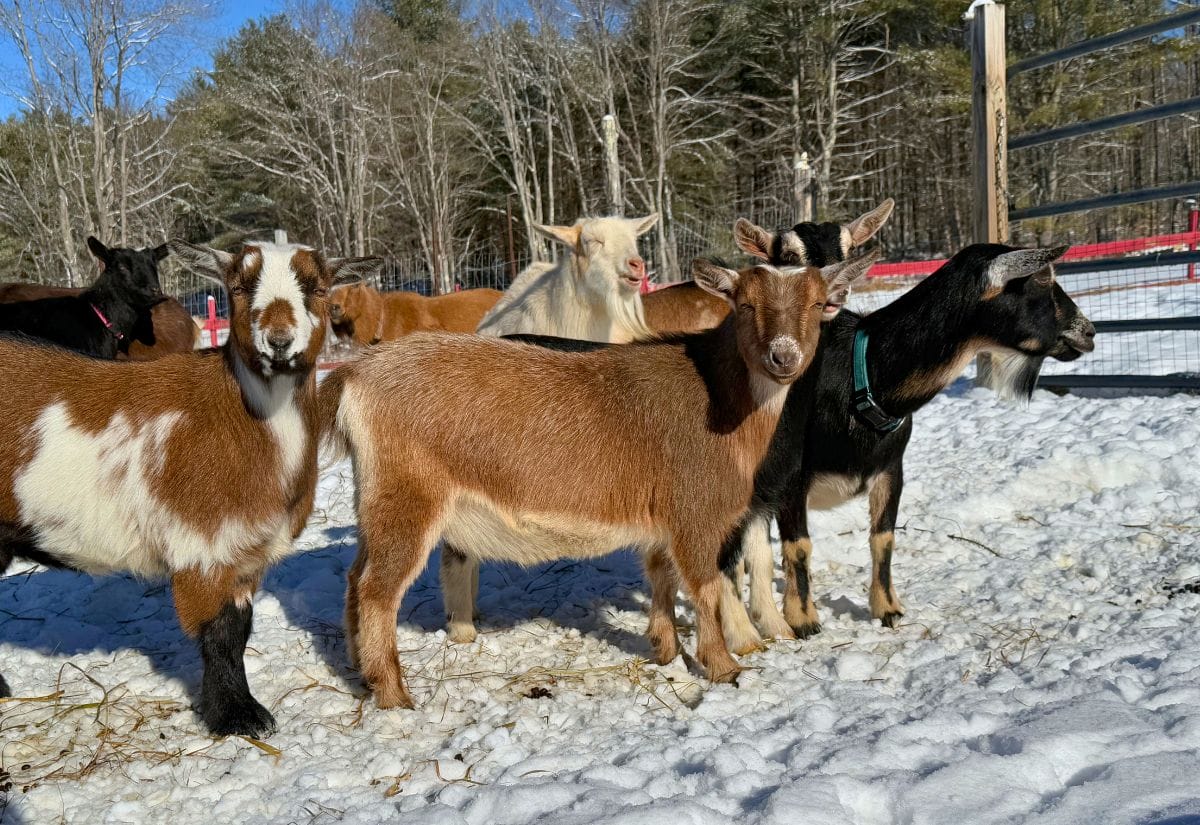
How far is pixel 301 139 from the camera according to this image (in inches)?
1136

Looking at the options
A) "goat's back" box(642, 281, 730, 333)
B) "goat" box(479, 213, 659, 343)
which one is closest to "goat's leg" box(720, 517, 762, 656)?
"goat" box(479, 213, 659, 343)

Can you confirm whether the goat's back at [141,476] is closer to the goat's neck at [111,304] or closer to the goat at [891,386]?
the goat at [891,386]

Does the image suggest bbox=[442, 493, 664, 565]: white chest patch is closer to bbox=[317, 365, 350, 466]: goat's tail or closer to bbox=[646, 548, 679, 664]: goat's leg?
bbox=[646, 548, 679, 664]: goat's leg

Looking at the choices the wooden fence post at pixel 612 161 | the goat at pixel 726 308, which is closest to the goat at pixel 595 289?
the goat at pixel 726 308

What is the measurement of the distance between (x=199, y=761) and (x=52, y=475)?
4.18 feet

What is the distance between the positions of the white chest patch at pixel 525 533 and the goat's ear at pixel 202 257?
4.51 feet

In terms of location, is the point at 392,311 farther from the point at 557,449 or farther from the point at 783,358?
the point at 783,358

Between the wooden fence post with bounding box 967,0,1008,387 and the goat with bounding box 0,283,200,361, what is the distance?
23.2ft

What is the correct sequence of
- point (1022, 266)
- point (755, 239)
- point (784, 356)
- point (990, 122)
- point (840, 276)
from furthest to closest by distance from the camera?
point (990, 122) → point (755, 239) → point (1022, 266) → point (840, 276) → point (784, 356)

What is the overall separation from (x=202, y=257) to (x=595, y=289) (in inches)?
123

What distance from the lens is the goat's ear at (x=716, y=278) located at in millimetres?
4157

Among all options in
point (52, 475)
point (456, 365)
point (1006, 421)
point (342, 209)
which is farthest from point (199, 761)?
point (342, 209)

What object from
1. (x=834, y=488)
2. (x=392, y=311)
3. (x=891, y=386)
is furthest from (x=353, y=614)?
(x=392, y=311)

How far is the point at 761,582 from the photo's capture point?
488cm
